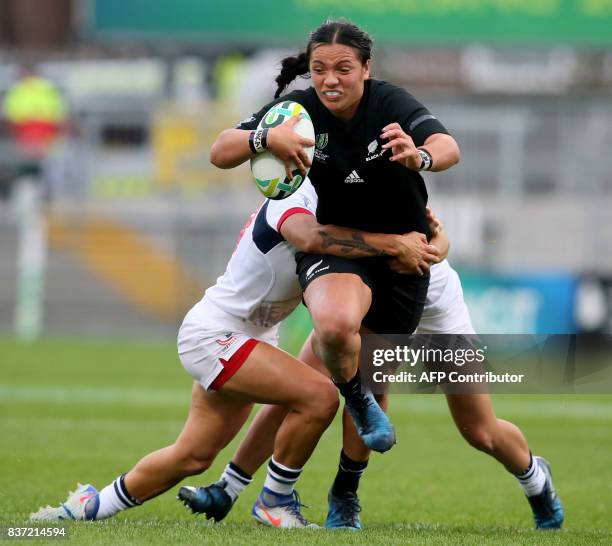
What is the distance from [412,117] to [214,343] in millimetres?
1353

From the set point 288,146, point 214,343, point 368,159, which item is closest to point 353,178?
point 368,159

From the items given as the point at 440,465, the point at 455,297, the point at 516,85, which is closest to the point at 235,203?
the point at 516,85

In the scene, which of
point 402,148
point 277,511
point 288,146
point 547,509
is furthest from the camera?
point 547,509

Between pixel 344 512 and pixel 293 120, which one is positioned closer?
pixel 293 120

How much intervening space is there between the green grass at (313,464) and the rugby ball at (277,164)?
144cm

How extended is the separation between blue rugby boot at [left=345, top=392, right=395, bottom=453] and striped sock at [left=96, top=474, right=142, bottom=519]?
113cm

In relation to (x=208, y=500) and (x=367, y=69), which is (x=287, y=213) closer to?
(x=367, y=69)

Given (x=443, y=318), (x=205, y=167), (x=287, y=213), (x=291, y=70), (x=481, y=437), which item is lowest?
(x=205, y=167)

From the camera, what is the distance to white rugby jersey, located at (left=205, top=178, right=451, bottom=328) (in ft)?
19.3

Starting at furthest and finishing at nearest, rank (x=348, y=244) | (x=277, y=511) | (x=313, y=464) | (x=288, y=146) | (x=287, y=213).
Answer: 1. (x=313, y=464)
2. (x=277, y=511)
3. (x=287, y=213)
4. (x=348, y=244)
5. (x=288, y=146)

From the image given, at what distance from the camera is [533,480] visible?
636 centimetres

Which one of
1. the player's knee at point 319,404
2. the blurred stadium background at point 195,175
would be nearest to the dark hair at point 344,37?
the player's knee at point 319,404

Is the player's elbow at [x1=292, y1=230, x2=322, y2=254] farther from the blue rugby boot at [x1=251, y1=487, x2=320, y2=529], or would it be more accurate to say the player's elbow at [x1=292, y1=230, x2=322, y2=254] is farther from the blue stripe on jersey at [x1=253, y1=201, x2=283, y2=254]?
the blue rugby boot at [x1=251, y1=487, x2=320, y2=529]

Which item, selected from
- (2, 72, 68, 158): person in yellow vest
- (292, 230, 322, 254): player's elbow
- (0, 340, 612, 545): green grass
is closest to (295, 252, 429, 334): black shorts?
(292, 230, 322, 254): player's elbow
